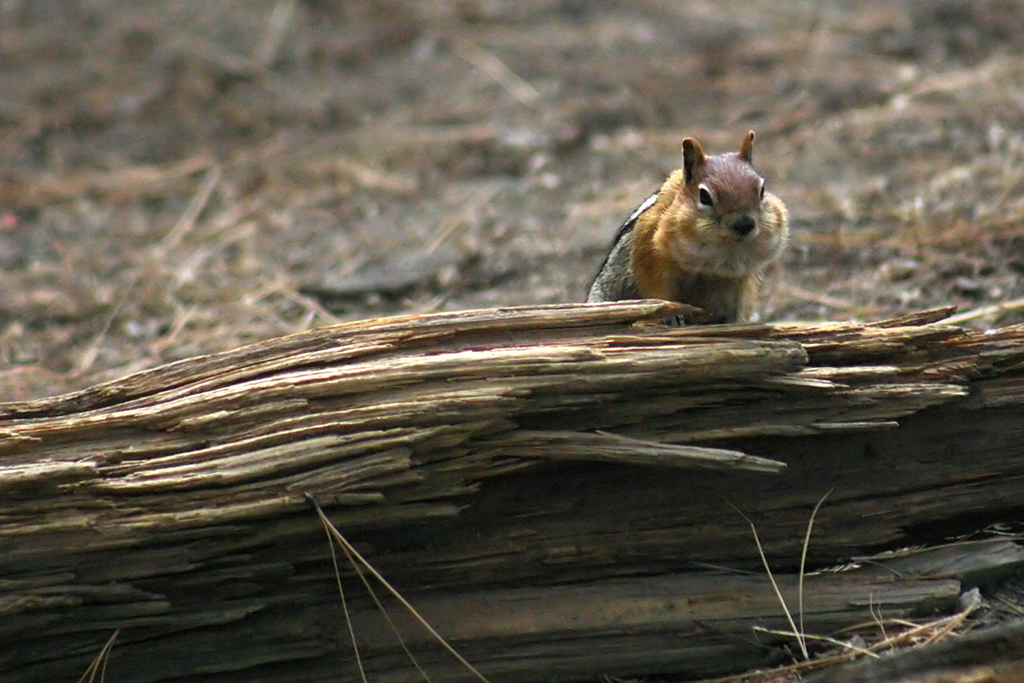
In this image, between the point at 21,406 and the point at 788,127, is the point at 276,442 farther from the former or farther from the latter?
the point at 788,127

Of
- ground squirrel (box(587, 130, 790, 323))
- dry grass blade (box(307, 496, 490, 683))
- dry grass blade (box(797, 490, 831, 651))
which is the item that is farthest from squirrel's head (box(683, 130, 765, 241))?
dry grass blade (box(307, 496, 490, 683))

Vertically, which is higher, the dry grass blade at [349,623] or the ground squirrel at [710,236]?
the ground squirrel at [710,236]

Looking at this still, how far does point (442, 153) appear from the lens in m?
7.43

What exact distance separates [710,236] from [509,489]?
89cm

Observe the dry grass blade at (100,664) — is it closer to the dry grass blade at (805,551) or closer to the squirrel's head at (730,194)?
the dry grass blade at (805,551)

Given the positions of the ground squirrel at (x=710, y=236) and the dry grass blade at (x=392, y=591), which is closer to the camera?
the dry grass blade at (x=392, y=591)

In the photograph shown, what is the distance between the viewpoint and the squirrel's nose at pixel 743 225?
320cm

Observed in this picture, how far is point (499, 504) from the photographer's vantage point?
9.78 feet

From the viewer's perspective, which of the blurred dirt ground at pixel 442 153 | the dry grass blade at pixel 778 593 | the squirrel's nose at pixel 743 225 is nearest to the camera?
the dry grass blade at pixel 778 593

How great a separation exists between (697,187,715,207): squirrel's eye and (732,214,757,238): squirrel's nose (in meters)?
0.09

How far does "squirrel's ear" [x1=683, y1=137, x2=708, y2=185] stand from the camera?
333 cm

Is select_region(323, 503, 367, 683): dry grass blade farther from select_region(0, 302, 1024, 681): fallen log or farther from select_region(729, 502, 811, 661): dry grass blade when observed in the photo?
select_region(729, 502, 811, 661): dry grass blade

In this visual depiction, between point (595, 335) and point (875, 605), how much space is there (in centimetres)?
96

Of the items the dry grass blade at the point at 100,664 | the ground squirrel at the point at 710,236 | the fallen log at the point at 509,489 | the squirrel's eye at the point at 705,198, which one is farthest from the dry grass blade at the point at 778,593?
the dry grass blade at the point at 100,664
